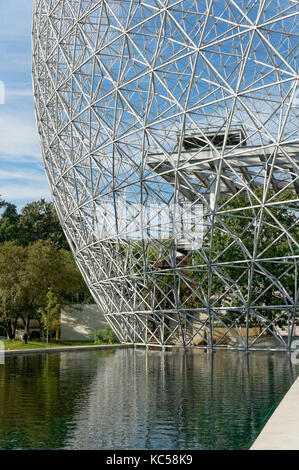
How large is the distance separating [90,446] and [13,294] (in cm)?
3445

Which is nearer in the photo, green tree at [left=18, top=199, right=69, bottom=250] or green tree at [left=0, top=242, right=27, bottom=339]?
green tree at [left=0, top=242, right=27, bottom=339]

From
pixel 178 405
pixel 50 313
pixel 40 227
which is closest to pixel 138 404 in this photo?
pixel 178 405

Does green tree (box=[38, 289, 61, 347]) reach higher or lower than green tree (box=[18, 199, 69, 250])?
lower

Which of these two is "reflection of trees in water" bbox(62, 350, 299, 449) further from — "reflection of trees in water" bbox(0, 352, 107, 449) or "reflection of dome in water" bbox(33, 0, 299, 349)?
"reflection of dome in water" bbox(33, 0, 299, 349)

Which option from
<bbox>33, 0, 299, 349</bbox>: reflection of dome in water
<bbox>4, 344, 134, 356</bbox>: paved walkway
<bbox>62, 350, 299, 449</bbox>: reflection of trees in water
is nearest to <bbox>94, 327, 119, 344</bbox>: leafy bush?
<bbox>33, 0, 299, 349</bbox>: reflection of dome in water

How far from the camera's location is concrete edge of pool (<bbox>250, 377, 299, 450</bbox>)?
7.55 metres

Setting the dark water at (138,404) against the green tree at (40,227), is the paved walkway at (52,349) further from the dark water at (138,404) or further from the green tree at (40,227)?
the green tree at (40,227)

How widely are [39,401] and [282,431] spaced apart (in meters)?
6.54

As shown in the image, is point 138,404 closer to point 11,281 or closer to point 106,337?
point 106,337

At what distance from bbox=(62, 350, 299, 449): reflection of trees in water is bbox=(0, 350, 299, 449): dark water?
0.02 m

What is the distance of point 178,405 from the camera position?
12477mm

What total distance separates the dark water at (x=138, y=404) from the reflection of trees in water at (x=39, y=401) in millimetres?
16

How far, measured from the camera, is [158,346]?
105 feet
